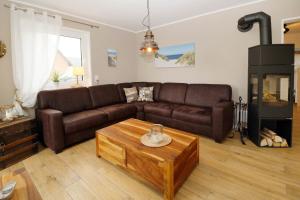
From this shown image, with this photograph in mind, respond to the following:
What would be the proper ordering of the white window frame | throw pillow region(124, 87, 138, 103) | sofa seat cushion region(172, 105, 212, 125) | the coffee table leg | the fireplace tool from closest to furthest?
the coffee table leg
sofa seat cushion region(172, 105, 212, 125)
the fireplace tool
the white window frame
throw pillow region(124, 87, 138, 103)

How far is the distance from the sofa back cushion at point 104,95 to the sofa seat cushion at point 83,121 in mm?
587

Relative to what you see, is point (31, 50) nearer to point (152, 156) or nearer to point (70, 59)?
point (70, 59)

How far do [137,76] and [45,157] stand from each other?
10.7ft

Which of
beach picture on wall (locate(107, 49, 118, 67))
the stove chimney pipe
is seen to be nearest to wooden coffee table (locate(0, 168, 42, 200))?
beach picture on wall (locate(107, 49, 118, 67))

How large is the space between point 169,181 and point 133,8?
9.53ft

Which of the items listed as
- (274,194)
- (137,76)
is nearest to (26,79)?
(137,76)

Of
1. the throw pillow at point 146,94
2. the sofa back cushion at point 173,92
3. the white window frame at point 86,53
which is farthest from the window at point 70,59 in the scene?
the sofa back cushion at point 173,92

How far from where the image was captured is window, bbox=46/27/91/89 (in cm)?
344

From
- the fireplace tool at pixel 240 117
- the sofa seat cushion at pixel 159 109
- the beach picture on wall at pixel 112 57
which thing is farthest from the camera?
the beach picture on wall at pixel 112 57

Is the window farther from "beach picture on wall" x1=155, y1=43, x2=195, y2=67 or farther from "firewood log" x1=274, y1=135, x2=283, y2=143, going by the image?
"firewood log" x1=274, y1=135, x2=283, y2=143

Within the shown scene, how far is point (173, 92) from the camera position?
390 centimetres

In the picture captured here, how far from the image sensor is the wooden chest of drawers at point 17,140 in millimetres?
2203

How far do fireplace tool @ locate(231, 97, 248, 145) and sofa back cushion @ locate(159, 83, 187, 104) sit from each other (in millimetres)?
1085

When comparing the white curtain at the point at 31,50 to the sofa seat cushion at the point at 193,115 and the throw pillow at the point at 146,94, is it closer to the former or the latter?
the throw pillow at the point at 146,94
